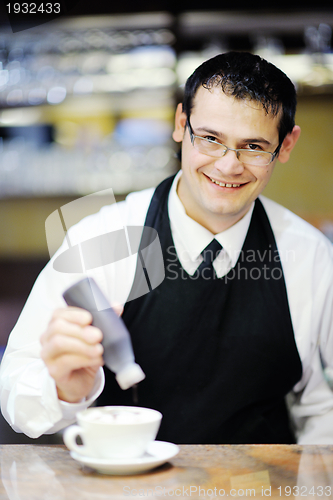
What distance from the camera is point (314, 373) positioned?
2.75ft

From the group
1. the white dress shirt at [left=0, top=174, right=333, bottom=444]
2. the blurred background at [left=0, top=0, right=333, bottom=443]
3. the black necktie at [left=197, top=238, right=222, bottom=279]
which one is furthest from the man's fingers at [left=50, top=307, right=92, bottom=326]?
the blurred background at [left=0, top=0, right=333, bottom=443]

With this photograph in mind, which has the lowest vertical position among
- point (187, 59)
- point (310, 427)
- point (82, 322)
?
point (310, 427)

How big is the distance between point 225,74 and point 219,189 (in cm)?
17

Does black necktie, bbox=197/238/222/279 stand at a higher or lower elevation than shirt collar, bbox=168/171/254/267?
lower

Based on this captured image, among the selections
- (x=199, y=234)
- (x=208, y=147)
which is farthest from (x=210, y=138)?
(x=199, y=234)

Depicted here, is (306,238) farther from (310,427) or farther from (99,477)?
(99,477)

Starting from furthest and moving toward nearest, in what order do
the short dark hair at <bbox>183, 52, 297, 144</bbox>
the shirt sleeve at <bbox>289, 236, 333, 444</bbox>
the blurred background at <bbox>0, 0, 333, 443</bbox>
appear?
the blurred background at <bbox>0, 0, 333, 443</bbox> → the shirt sleeve at <bbox>289, 236, 333, 444</bbox> → the short dark hair at <bbox>183, 52, 297, 144</bbox>

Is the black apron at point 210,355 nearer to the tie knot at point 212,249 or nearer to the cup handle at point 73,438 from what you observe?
the tie knot at point 212,249

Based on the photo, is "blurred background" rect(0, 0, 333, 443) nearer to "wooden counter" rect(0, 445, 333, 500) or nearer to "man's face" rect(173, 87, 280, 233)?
"man's face" rect(173, 87, 280, 233)

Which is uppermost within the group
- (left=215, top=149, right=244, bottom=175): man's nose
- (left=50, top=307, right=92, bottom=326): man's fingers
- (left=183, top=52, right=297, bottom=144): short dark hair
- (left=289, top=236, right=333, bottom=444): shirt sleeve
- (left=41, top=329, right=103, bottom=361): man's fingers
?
(left=183, top=52, right=297, bottom=144): short dark hair

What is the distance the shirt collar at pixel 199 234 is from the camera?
2.73 feet

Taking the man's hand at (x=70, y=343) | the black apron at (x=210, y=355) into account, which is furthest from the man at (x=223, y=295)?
the man's hand at (x=70, y=343)

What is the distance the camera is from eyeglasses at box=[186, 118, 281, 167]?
2.38 feet

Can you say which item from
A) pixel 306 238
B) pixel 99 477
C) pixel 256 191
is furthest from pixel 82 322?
pixel 306 238
